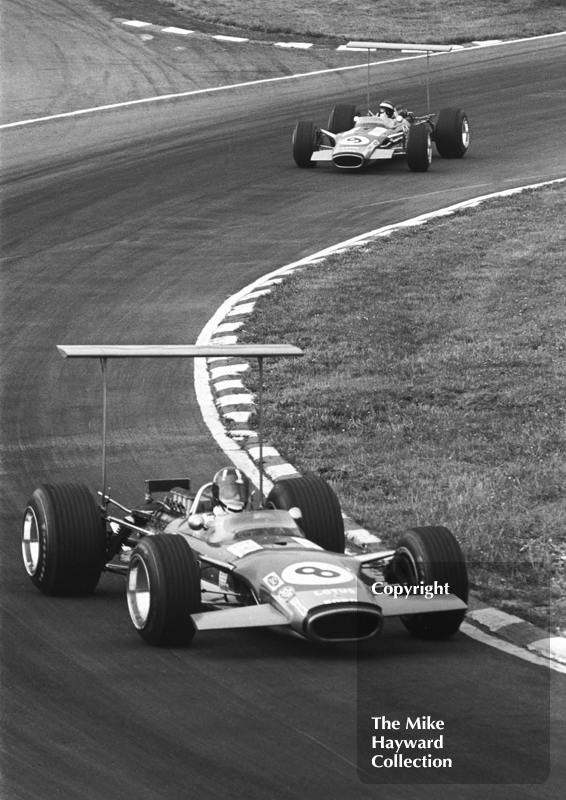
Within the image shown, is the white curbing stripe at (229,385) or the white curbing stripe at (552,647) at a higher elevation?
the white curbing stripe at (552,647)

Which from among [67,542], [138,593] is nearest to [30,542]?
[67,542]

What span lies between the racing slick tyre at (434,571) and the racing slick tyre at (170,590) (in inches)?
58.4

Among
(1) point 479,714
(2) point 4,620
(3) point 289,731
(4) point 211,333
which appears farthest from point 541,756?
(4) point 211,333

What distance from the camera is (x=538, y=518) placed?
12.6 metres

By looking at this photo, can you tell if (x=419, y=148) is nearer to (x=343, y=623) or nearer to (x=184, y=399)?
(x=184, y=399)

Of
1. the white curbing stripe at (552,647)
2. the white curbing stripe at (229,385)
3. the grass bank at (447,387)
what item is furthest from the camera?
the white curbing stripe at (229,385)

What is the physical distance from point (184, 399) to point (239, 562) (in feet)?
21.3

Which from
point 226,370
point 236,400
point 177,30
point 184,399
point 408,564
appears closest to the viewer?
point 408,564

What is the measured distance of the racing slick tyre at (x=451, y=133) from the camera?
27.9 metres

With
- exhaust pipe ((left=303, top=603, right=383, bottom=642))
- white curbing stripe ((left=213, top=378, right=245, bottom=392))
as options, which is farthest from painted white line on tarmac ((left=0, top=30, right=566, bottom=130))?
exhaust pipe ((left=303, top=603, right=383, bottom=642))

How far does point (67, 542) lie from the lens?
10766 mm

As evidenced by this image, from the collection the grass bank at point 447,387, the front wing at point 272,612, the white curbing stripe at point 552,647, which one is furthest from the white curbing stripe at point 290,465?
the front wing at point 272,612

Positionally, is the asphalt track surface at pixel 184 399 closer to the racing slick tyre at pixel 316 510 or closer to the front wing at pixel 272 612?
the front wing at pixel 272 612

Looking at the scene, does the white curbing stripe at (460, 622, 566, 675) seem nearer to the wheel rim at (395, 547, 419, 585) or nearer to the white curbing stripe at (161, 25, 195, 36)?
the wheel rim at (395, 547, 419, 585)
